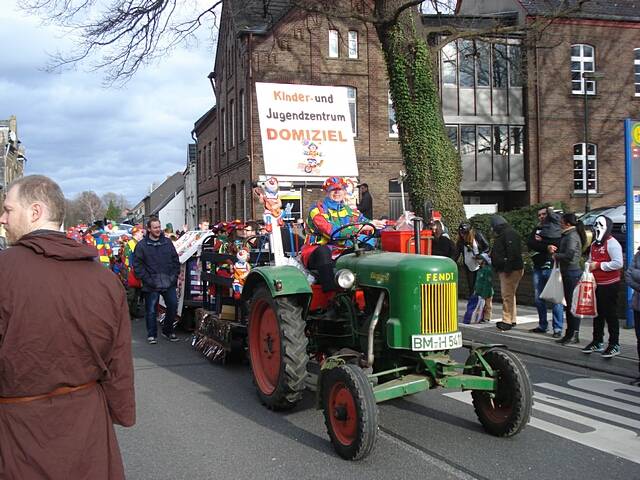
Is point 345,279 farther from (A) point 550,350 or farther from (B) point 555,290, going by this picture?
(B) point 555,290

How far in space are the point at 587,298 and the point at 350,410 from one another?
14.0ft

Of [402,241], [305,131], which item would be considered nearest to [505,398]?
[402,241]

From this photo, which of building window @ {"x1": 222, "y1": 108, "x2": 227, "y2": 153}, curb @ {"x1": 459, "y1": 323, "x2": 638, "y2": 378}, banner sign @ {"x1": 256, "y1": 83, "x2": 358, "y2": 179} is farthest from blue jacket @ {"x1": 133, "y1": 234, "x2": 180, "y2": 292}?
building window @ {"x1": 222, "y1": 108, "x2": 227, "y2": 153}

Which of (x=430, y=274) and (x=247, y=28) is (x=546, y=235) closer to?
(x=430, y=274)

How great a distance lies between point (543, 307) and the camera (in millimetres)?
9289

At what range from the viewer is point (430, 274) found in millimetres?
4754

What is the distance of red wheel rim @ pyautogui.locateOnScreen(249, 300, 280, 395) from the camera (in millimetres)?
6039

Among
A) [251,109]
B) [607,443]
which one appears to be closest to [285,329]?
[607,443]

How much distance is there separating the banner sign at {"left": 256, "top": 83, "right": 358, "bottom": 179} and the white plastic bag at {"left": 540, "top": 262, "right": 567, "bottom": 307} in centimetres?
315

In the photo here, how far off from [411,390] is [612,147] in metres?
26.0

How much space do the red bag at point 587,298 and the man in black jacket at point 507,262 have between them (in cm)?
197

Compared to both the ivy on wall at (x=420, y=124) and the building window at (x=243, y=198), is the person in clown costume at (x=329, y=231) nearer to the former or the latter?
the ivy on wall at (x=420, y=124)

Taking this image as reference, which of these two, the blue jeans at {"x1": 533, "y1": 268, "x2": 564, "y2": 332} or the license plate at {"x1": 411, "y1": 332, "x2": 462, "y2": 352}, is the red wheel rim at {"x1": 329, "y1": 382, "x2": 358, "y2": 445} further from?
Answer: the blue jeans at {"x1": 533, "y1": 268, "x2": 564, "y2": 332}

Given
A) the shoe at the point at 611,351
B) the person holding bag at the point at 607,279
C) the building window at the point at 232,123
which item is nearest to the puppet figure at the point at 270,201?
the person holding bag at the point at 607,279
